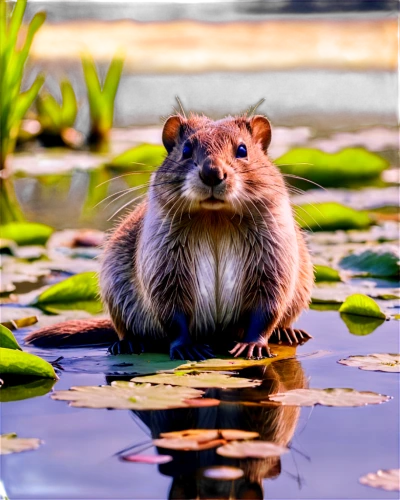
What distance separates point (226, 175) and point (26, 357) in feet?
3.05

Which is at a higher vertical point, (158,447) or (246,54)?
(246,54)

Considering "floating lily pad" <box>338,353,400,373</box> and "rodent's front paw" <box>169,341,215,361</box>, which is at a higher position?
"rodent's front paw" <box>169,341,215,361</box>

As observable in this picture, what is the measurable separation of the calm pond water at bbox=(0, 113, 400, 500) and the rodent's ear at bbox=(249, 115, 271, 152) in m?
0.92

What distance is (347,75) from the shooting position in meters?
13.4

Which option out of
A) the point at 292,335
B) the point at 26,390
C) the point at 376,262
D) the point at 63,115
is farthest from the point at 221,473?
the point at 63,115

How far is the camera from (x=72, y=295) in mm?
5105

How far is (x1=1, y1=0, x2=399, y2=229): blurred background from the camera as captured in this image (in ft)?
27.7

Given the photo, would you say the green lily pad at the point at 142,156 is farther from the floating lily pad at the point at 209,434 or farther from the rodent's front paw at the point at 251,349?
the floating lily pad at the point at 209,434

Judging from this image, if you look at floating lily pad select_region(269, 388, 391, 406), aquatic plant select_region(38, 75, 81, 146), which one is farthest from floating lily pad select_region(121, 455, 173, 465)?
aquatic plant select_region(38, 75, 81, 146)

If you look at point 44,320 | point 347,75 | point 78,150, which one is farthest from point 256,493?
point 347,75

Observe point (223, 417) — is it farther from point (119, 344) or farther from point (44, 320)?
point (44, 320)

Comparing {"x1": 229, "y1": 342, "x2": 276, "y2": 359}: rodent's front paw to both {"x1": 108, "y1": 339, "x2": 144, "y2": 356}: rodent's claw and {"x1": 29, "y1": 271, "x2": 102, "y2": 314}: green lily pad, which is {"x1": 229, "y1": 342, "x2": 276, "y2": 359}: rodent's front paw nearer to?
{"x1": 108, "y1": 339, "x2": 144, "y2": 356}: rodent's claw

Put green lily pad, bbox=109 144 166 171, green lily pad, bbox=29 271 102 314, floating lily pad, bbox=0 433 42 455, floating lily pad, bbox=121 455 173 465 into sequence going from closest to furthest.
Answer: floating lily pad, bbox=121 455 173 465, floating lily pad, bbox=0 433 42 455, green lily pad, bbox=29 271 102 314, green lily pad, bbox=109 144 166 171

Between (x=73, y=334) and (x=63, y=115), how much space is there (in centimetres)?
615
